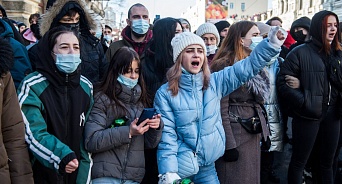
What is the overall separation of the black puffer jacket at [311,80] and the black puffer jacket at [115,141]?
75.6 inches

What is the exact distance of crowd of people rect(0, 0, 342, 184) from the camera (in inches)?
105

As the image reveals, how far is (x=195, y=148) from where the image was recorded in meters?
3.08

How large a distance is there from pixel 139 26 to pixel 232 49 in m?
1.65

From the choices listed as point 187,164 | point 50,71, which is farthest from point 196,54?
point 50,71

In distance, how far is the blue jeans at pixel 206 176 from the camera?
3.18 m

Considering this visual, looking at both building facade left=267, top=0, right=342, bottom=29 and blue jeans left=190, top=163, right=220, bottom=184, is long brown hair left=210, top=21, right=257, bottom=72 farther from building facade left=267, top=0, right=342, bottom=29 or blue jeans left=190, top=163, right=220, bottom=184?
building facade left=267, top=0, right=342, bottom=29

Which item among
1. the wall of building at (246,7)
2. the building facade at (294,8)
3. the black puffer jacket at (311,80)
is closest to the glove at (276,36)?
the black puffer jacket at (311,80)

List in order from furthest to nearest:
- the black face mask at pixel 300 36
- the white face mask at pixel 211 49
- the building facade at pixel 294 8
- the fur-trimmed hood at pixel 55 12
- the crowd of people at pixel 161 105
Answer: the building facade at pixel 294 8
the black face mask at pixel 300 36
the white face mask at pixel 211 49
the fur-trimmed hood at pixel 55 12
the crowd of people at pixel 161 105

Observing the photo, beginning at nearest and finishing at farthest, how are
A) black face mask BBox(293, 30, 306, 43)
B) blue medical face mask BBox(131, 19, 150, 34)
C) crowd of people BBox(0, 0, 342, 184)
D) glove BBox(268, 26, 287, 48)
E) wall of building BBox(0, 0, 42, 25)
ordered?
crowd of people BBox(0, 0, 342, 184) → glove BBox(268, 26, 287, 48) → blue medical face mask BBox(131, 19, 150, 34) → black face mask BBox(293, 30, 306, 43) → wall of building BBox(0, 0, 42, 25)

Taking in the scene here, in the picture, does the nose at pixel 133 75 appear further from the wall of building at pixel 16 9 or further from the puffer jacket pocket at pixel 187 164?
the wall of building at pixel 16 9

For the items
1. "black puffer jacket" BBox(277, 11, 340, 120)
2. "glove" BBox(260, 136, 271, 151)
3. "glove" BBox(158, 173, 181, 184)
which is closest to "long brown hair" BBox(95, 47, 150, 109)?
"glove" BBox(158, 173, 181, 184)

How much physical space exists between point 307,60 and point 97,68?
2497 mm

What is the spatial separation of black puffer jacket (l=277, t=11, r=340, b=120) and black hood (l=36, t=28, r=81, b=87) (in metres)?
2.52

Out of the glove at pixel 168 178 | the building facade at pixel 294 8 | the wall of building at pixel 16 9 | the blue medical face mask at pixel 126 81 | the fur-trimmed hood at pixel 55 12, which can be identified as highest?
the building facade at pixel 294 8
